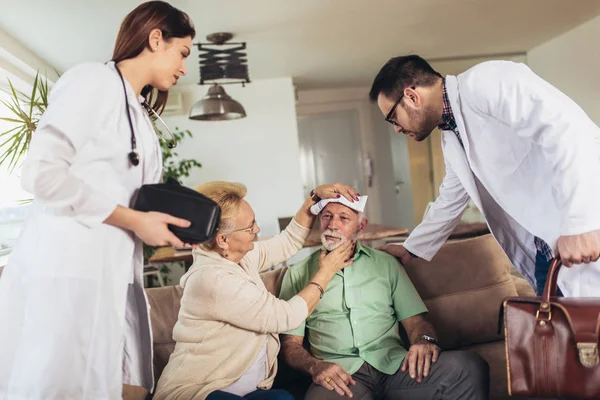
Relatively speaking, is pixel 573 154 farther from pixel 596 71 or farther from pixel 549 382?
pixel 596 71

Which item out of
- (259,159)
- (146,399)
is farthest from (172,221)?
(259,159)

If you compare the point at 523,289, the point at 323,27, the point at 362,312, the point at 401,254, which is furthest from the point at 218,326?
the point at 323,27

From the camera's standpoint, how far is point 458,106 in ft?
5.55

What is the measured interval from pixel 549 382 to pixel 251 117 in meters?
5.64

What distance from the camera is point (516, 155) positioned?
165cm

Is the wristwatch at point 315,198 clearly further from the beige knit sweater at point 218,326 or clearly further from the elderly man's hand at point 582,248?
the elderly man's hand at point 582,248

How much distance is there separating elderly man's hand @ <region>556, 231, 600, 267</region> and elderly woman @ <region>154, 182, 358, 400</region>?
2.50 ft

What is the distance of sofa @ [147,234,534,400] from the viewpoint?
6.83ft

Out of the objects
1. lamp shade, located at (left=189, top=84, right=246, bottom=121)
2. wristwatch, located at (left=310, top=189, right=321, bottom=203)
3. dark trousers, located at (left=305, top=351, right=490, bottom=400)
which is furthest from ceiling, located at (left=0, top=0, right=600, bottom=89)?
dark trousers, located at (left=305, top=351, right=490, bottom=400)

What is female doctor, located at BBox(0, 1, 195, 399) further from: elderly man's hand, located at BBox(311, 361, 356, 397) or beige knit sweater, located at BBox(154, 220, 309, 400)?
elderly man's hand, located at BBox(311, 361, 356, 397)

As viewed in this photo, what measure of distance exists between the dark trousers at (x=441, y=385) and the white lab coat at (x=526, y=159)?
0.40 m

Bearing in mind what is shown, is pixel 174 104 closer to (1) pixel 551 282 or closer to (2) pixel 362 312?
(2) pixel 362 312

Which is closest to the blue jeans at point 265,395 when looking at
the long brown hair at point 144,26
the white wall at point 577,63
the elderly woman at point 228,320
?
the elderly woman at point 228,320

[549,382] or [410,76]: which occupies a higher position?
[410,76]
